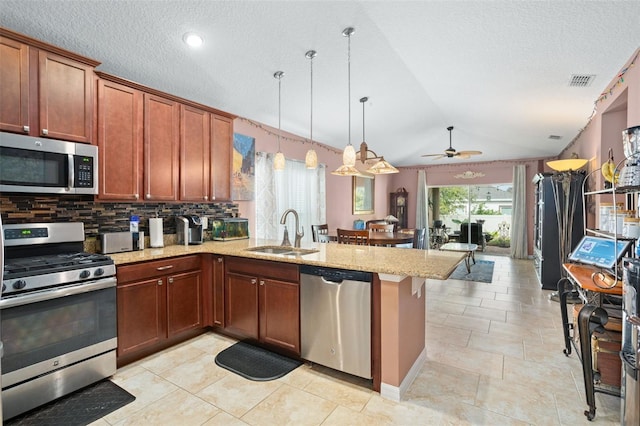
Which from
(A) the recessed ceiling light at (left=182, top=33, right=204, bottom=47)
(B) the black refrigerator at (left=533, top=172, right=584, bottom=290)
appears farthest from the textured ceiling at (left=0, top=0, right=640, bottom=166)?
(B) the black refrigerator at (left=533, top=172, right=584, bottom=290)

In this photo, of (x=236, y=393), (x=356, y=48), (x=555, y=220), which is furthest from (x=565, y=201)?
(x=236, y=393)

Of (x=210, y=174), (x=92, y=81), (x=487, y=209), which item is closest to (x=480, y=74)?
(x=210, y=174)

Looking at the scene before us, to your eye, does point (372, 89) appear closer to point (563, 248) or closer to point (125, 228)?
point (125, 228)

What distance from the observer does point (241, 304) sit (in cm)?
284

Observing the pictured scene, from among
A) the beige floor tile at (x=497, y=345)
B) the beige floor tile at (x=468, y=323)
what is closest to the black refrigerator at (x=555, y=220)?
the beige floor tile at (x=468, y=323)

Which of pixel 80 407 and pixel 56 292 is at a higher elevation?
pixel 56 292

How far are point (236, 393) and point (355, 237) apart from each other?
98.1 inches

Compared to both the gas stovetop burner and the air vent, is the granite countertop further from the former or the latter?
the air vent

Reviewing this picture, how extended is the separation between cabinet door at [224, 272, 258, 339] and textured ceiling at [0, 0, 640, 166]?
2.03 m

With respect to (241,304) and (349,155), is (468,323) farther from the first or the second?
(241,304)

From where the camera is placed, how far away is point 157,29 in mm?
2441

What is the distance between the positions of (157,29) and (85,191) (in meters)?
1.36

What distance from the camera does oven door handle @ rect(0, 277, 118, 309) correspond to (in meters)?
1.86

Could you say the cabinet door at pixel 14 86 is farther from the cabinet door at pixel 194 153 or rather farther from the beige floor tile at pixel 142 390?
the beige floor tile at pixel 142 390
